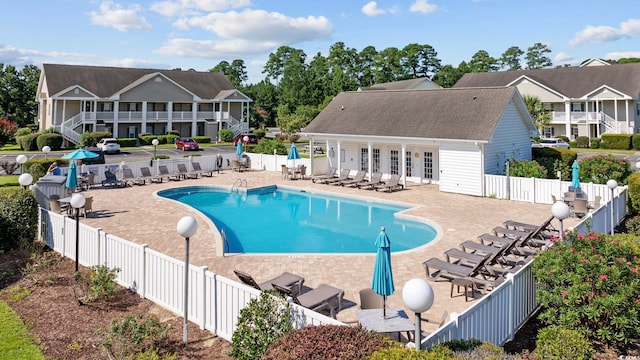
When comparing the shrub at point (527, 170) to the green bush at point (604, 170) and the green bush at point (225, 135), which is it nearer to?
the green bush at point (604, 170)

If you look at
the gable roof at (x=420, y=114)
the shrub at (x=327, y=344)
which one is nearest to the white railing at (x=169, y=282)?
the shrub at (x=327, y=344)

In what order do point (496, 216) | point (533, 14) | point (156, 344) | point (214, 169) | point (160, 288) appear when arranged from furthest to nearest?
point (214, 169), point (533, 14), point (496, 216), point (160, 288), point (156, 344)

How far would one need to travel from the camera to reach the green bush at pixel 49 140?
42.8m

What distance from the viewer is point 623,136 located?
45312 mm

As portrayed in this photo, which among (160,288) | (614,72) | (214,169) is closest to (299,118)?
(214,169)

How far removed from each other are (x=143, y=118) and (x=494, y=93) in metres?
42.7

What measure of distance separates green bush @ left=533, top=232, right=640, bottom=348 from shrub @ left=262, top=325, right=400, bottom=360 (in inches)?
156

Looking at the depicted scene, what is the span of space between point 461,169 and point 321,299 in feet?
53.2

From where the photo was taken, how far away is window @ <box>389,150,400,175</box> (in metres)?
27.1

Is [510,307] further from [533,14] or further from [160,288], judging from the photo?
[533,14]

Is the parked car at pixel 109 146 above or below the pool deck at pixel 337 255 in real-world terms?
above

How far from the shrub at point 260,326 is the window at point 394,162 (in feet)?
69.1

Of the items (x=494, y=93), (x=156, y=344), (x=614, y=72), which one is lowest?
(x=156, y=344)

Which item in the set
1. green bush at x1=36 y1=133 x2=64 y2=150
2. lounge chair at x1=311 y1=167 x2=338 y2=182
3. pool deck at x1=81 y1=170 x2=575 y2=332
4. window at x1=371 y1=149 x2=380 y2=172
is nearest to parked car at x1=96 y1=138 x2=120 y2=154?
green bush at x1=36 y1=133 x2=64 y2=150
